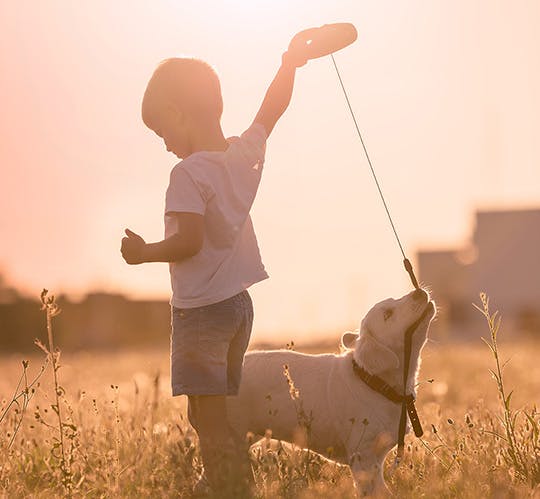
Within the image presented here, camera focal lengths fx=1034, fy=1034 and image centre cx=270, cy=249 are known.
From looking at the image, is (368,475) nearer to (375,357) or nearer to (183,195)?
(375,357)

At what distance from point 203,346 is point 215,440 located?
45 centimetres

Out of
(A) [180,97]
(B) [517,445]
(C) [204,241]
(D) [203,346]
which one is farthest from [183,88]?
(B) [517,445]

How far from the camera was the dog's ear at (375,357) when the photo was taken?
5.38 meters

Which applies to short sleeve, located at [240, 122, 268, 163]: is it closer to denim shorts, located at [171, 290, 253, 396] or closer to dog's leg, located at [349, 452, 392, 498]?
denim shorts, located at [171, 290, 253, 396]

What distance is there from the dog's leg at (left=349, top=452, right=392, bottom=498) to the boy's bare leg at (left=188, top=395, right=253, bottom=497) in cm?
52

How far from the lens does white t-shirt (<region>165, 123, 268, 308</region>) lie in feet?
15.6

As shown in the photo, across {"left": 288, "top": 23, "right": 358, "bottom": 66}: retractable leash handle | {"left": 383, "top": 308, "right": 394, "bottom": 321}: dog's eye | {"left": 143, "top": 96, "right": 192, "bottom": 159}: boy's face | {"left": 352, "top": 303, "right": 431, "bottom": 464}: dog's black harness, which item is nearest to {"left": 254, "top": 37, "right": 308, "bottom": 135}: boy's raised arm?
{"left": 288, "top": 23, "right": 358, "bottom": 66}: retractable leash handle

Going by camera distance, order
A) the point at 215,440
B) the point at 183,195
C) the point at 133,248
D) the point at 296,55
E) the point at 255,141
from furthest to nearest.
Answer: the point at 296,55 < the point at 255,141 < the point at 215,440 < the point at 183,195 < the point at 133,248

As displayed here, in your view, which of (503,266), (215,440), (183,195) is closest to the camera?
(183,195)

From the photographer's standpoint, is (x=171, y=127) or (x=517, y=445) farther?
(x=171, y=127)

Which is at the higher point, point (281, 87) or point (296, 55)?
point (296, 55)

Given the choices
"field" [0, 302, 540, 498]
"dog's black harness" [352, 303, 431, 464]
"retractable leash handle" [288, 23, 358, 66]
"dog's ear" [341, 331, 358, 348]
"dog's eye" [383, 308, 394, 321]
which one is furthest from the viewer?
"dog's ear" [341, 331, 358, 348]

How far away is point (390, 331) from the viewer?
17.9 feet

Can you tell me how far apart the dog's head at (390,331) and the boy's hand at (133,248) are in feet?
4.74
